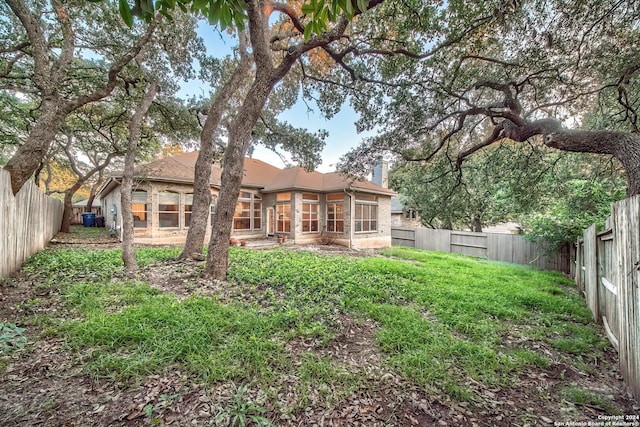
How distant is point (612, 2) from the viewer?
435 cm

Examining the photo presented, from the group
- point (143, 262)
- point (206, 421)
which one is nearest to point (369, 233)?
point (143, 262)

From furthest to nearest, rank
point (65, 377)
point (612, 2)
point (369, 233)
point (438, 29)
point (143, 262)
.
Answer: point (369, 233) < point (143, 262) < point (438, 29) < point (612, 2) < point (65, 377)

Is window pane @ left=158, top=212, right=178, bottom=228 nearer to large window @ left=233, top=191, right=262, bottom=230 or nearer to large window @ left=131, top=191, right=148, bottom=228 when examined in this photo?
large window @ left=131, top=191, right=148, bottom=228

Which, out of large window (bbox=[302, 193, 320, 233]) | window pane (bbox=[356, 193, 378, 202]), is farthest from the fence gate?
large window (bbox=[302, 193, 320, 233])

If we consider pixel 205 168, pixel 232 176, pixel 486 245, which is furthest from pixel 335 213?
pixel 232 176

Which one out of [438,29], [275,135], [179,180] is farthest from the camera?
[179,180]


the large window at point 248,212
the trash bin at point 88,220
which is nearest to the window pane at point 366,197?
the large window at point 248,212

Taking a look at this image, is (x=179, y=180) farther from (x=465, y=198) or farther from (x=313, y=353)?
(x=465, y=198)

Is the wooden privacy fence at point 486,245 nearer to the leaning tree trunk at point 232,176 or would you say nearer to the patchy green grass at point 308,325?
the patchy green grass at point 308,325

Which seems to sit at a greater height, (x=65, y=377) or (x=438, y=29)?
(x=438, y=29)

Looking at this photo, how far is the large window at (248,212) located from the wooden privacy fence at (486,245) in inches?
335

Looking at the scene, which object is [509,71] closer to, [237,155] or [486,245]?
[237,155]

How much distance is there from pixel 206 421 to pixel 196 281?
3.24 m

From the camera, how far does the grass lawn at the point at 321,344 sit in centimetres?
219
